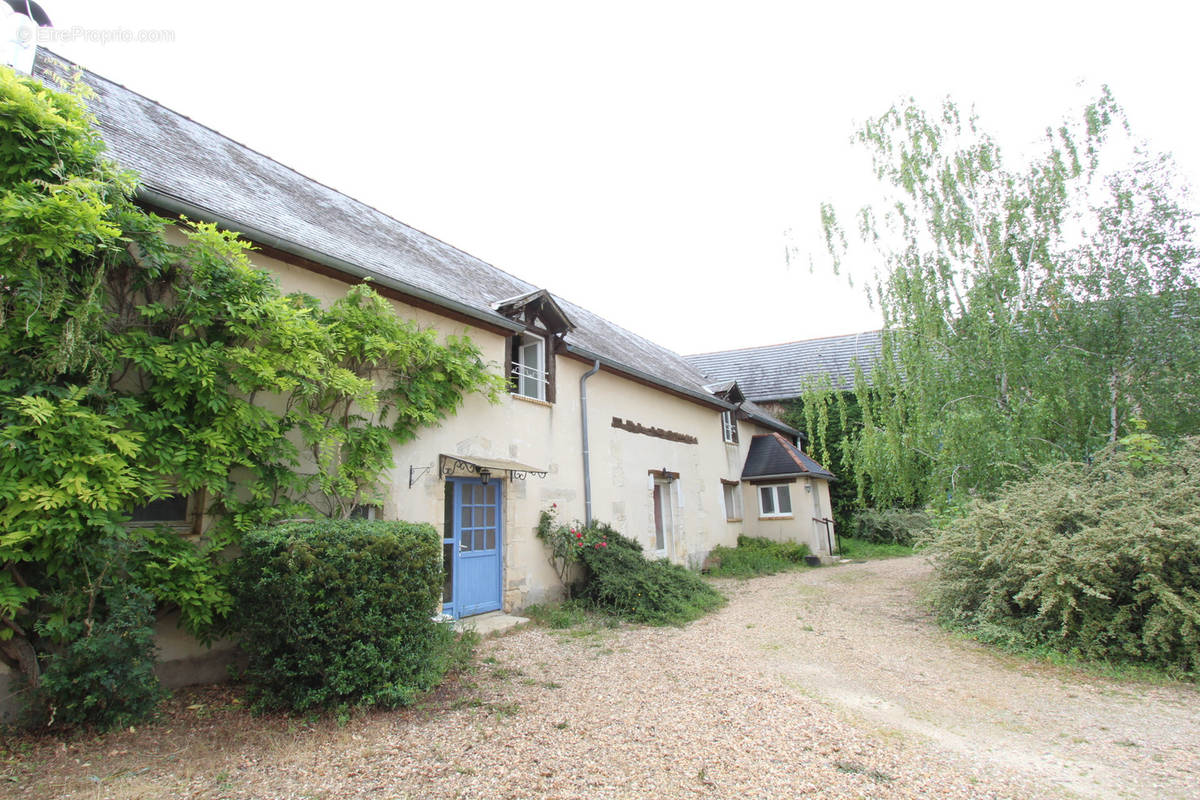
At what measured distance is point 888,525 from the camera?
17.8 m

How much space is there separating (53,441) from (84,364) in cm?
62

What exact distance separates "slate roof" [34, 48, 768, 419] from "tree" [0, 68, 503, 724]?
54 centimetres

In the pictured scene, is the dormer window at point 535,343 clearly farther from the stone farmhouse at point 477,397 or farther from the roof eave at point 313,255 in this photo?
the roof eave at point 313,255

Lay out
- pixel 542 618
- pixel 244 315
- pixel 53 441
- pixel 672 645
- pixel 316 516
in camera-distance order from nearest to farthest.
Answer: pixel 53 441 < pixel 244 315 < pixel 316 516 < pixel 672 645 < pixel 542 618

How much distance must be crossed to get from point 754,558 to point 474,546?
8312mm

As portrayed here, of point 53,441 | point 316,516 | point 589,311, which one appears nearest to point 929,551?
point 316,516

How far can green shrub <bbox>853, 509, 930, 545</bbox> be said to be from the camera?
17453 mm

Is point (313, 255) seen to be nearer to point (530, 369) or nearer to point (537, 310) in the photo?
point (537, 310)

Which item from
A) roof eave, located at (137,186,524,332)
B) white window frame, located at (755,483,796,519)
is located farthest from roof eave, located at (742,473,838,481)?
roof eave, located at (137,186,524,332)

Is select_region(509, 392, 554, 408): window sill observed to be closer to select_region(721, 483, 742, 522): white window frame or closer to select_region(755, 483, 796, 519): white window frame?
select_region(721, 483, 742, 522): white window frame

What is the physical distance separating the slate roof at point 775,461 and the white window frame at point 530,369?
28.7 feet

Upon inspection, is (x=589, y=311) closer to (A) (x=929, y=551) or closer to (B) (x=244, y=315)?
(A) (x=929, y=551)

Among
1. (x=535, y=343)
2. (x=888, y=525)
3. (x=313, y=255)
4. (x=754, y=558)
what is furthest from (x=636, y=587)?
(x=888, y=525)

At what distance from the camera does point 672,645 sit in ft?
21.8
